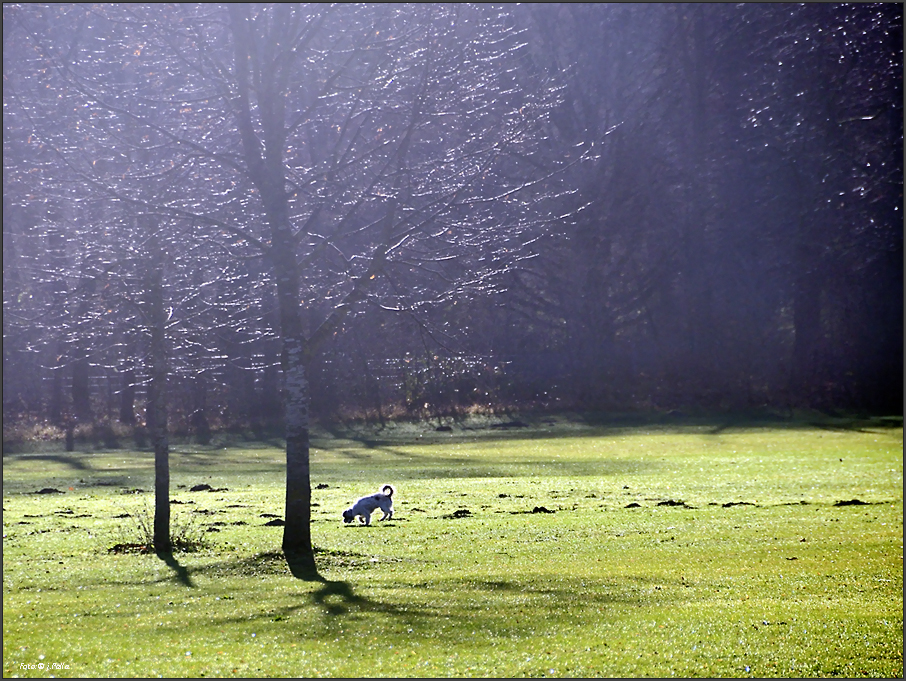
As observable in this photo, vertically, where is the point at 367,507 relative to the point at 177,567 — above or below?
above

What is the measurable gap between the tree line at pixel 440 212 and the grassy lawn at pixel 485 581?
2292 millimetres

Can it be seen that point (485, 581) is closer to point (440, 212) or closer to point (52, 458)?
point (440, 212)

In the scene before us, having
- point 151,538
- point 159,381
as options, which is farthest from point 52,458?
point 159,381

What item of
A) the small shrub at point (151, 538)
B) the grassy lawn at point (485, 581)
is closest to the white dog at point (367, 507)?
the grassy lawn at point (485, 581)

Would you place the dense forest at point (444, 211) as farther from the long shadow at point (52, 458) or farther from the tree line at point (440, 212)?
the long shadow at point (52, 458)

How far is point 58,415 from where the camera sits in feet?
144

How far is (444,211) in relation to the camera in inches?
595

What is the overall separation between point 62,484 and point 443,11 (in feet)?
58.6

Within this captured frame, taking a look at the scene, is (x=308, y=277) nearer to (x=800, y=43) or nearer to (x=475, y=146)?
(x=475, y=146)

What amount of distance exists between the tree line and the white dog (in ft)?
8.72

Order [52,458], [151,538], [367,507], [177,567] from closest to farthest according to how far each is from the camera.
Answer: [177,567], [151,538], [367,507], [52,458]

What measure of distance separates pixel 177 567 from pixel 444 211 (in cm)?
612

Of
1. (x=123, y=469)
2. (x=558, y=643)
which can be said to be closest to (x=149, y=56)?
(x=558, y=643)

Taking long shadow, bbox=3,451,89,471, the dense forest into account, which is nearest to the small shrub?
the dense forest
